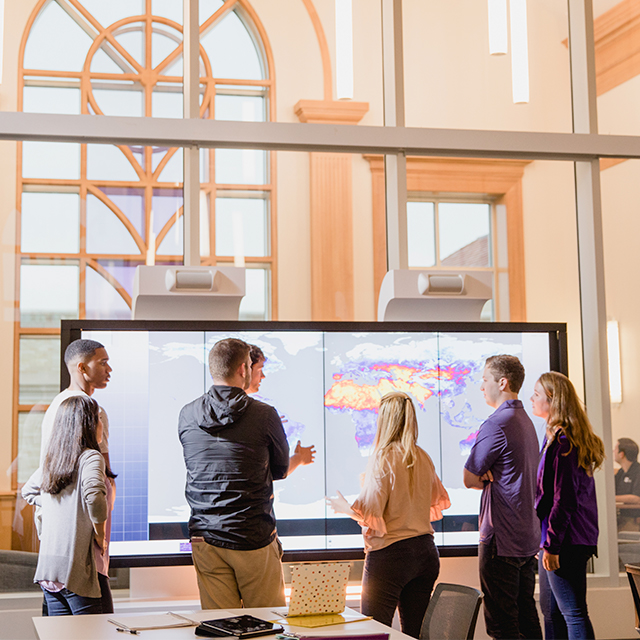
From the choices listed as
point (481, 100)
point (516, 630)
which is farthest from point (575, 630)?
point (481, 100)

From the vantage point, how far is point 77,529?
3.12 m

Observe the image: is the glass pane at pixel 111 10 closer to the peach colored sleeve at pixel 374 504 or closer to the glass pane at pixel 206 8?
the glass pane at pixel 206 8

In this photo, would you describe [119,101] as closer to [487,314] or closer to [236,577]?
[487,314]

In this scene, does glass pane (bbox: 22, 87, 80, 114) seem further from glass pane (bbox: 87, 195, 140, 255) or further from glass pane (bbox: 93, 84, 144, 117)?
glass pane (bbox: 87, 195, 140, 255)

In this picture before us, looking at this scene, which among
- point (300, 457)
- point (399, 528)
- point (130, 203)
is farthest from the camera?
point (130, 203)

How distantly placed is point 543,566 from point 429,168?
2243mm

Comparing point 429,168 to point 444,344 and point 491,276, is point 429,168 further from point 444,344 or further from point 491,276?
point 444,344

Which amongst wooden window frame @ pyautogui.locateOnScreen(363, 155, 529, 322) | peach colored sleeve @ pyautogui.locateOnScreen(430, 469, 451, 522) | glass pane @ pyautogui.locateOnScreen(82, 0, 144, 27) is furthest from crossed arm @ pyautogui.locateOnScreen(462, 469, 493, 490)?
glass pane @ pyautogui.locateOnScreen(82, 0, 144, 27)

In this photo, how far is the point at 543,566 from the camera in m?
3.72

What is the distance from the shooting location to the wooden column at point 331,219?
14.7ft

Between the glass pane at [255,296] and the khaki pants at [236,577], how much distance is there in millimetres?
1379

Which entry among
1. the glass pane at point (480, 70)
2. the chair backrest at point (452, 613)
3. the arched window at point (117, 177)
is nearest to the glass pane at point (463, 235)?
the glass pane at point (480, 70)

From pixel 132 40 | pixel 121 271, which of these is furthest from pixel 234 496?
pixel 132 40

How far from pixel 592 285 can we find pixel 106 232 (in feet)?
8.91
